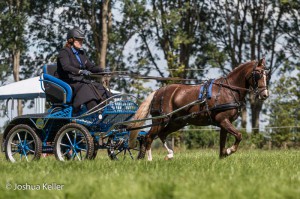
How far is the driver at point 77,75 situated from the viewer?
11680 mm

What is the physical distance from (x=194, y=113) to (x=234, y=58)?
2652 centimetres

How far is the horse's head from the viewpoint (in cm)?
1227

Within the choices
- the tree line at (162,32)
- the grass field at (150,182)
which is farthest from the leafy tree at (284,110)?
the grass field at (150,182)

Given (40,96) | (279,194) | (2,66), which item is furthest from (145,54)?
(279,194)

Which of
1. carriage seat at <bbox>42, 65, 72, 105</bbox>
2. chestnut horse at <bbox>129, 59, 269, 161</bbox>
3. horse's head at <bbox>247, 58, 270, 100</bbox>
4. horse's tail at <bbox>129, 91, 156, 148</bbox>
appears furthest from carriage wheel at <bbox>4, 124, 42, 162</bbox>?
horse's head at <bbox>247, 58, 270, 100</bbox>

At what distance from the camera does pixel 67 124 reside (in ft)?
38.0

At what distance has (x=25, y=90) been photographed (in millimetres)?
23969

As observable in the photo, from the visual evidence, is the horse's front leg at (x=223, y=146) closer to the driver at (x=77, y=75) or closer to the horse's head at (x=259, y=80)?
the horse's head at (x=259, y=80)

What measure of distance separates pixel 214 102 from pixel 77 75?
235cm

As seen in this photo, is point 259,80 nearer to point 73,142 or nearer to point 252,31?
point 73,142

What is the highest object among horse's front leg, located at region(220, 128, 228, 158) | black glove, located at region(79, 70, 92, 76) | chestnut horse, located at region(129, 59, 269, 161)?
black glove, located at region(79, 70, 92, 76)

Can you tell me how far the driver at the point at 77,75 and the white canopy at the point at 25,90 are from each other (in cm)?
1163

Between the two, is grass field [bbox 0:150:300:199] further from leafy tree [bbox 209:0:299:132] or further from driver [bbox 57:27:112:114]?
leafy tree [bbox 209:0:299:132]

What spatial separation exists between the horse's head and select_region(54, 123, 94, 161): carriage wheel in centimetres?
301
